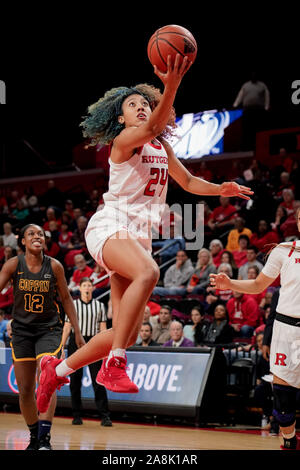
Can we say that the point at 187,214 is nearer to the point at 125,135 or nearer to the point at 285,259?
the point at 285,259

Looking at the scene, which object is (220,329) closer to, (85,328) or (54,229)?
(85,328)

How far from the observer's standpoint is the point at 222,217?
1383 cm

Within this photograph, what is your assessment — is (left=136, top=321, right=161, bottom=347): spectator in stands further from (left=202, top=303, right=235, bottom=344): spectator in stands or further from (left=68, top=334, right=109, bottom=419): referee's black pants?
(left=68, top=334, right=109, bottom=419): referee's black pants

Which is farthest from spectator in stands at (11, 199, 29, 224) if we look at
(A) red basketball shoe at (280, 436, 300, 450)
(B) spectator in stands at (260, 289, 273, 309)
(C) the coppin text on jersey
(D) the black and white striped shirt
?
(A) red basketball shoe at (280, 436, 300, 450)

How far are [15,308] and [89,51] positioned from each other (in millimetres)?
14999

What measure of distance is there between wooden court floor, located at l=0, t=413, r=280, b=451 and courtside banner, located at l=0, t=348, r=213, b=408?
37cm

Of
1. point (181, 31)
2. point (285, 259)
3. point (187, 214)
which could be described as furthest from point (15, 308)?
point (187, 214)

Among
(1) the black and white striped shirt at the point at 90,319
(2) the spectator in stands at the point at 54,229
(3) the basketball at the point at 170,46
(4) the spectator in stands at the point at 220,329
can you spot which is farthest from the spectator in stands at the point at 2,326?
(3) the basketball at the point at 170,46

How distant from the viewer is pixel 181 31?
14.4ft

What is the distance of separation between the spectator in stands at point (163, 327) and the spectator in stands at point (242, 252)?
195 centimetres

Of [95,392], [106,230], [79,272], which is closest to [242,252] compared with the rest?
[79,272]

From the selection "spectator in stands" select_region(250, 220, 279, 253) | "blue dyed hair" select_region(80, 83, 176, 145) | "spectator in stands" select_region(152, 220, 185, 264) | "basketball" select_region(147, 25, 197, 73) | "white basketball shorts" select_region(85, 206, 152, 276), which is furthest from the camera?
"spectator in stands" select_region(152, 220, 185, 264)

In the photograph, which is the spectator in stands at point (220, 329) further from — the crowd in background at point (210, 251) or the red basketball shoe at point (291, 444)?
the red basketball shoe at point (291, 444)

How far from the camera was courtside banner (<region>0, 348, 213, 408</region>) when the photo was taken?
9070 millimetres
